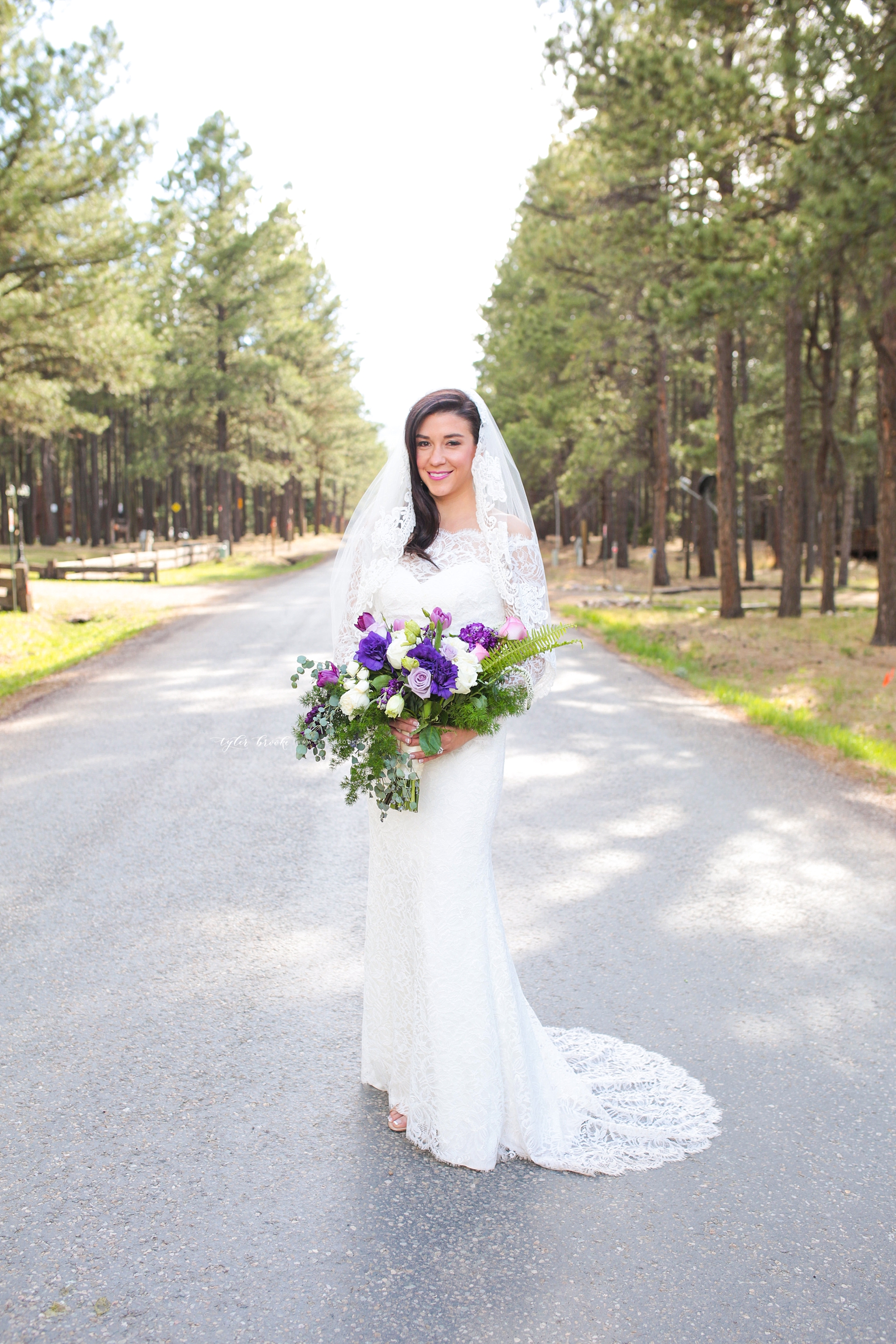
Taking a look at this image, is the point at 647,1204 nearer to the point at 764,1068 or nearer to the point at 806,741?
the point at 764,1068

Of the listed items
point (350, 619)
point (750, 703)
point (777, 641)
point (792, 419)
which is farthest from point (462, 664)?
point (792, 419)

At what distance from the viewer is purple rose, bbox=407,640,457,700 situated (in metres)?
3.31

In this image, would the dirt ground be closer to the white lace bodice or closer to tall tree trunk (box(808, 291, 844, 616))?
tall tree trunk (box(808, 291, 844, 616))

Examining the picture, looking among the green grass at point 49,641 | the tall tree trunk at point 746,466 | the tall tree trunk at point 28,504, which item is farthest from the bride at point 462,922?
the tall tree trunk at point 28,504

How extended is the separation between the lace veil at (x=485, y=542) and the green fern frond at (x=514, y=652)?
0.11 meters

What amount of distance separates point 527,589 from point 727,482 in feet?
62.1

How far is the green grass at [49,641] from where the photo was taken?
13.7m

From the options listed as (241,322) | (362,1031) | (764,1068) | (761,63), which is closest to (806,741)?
(764,1068)

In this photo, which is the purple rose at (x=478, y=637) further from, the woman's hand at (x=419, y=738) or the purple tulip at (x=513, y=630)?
the woman's hand at (x=419, y=738)

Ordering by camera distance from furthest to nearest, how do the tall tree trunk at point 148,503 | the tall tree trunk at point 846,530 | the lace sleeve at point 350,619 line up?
the tall tree trunk at point 148,503, the tall tree trunk at point 846,530, the lace sleeve at point 350,619

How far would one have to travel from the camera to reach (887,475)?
650 inches

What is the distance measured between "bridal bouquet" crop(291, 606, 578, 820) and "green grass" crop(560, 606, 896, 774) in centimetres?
648

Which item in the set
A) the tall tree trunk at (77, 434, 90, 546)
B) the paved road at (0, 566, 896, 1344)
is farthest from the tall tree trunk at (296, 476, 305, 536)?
the paved road at (0, 566, 896, 1344)

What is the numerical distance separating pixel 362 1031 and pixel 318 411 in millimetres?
58638
